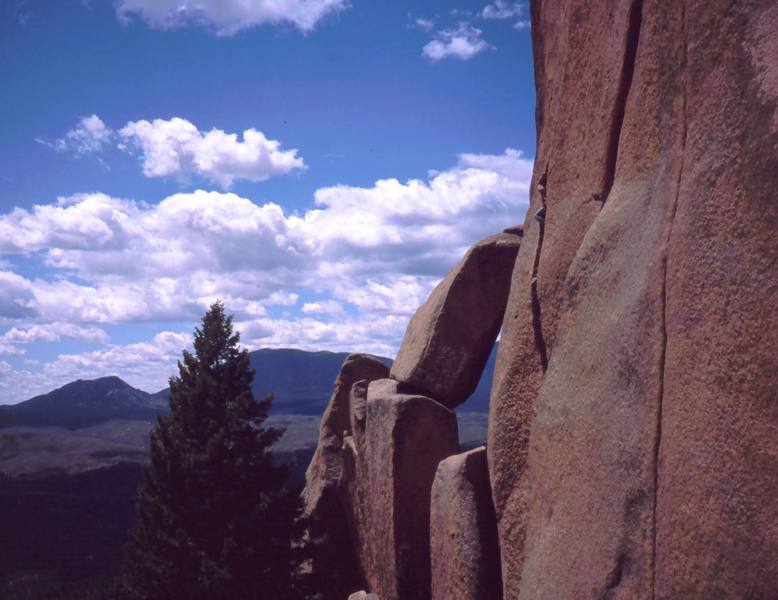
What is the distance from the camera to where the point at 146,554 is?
61.4ft

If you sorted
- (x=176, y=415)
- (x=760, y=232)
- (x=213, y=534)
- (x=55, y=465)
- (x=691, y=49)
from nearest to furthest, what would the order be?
1. (x=760, y=232)
2. (x=691, y=49)
3. (x=213, y=534)
4. (x=176, y=415)
5. (x=55, y=465)

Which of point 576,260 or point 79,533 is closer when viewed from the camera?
point 576,260

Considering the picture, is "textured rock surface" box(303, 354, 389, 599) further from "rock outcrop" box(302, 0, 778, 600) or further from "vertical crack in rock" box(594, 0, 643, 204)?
"vertical crack in rock" box(594, 0, 643, 204)

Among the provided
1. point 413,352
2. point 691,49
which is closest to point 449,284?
point 413,352

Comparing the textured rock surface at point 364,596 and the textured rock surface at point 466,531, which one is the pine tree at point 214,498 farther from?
the textured rock surface at point 466,531

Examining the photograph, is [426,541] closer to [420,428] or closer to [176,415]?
[420,428]

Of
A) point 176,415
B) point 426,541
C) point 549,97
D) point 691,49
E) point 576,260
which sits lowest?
point 426,541

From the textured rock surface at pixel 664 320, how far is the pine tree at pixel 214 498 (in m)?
12.5

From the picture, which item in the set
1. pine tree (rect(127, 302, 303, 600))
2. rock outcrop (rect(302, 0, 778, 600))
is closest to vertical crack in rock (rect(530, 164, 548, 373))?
rock outcrop (rect(302, 0, 778, 600))

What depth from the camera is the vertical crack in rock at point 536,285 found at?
809 cm

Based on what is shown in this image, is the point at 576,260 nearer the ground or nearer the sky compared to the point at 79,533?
nearer the sky

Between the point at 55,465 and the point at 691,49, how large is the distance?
114 m

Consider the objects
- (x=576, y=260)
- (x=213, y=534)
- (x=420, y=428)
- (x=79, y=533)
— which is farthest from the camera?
(x=79, y=533)

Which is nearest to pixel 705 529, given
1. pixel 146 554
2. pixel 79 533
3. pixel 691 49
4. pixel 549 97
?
pixel 691 49
